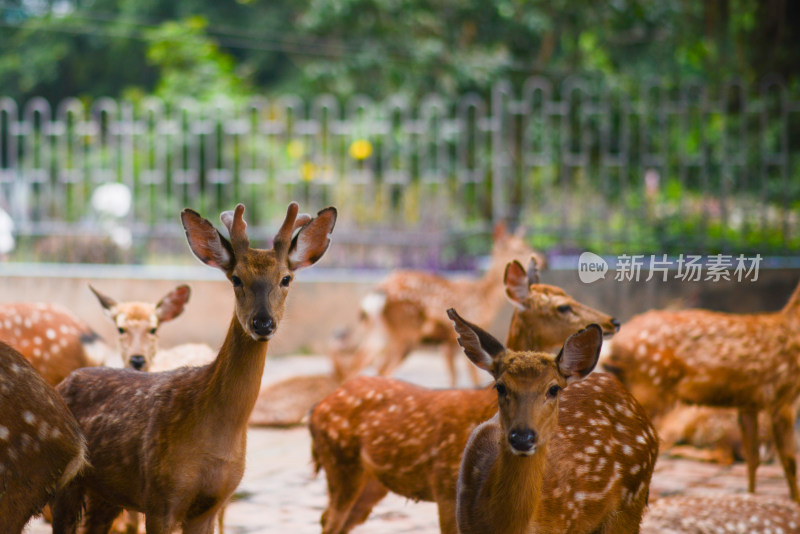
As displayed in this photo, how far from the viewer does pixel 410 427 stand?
4863 mm

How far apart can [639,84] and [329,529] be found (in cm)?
1559

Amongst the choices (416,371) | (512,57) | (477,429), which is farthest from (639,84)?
(477,429)

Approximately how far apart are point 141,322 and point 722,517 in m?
3.32

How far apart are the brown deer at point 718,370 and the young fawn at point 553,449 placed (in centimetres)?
Result: 206

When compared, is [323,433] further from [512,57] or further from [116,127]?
[512,57]

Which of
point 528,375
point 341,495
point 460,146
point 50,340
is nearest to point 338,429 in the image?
point 341,495

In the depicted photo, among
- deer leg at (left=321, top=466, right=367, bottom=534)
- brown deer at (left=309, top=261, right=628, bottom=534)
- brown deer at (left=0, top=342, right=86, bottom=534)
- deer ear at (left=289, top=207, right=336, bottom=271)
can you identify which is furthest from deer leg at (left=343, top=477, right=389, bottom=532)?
brown deer at (left=0, top=342, right=86, bottom=534)

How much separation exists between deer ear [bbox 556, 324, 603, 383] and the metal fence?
29.1 ft

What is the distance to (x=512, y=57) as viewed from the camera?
18750mm

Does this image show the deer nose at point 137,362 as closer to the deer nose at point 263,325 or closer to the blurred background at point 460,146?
the deer nose at point 263,325

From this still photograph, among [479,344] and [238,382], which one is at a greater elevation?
[479,344]

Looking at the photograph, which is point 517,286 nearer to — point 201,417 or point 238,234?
point 238,234

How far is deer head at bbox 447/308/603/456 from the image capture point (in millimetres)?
Answer: 3484

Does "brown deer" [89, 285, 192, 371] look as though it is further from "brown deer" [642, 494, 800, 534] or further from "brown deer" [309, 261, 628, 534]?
"brown deer" [642, 494, 800, 534]
